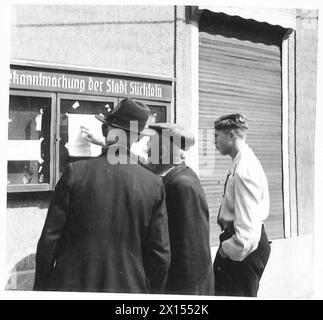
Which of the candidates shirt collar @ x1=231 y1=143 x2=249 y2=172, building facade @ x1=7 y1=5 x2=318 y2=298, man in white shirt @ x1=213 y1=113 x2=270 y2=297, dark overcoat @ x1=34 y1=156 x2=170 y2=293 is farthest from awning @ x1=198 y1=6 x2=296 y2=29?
dark overcoat @ x1=34 y1=156 x2=170 y2=293

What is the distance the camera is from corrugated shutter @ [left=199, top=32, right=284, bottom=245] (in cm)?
362

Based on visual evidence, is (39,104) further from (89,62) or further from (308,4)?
(308,4)

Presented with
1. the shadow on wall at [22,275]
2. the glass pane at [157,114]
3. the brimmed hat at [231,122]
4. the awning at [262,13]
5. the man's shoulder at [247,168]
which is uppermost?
the awning at [262,13]

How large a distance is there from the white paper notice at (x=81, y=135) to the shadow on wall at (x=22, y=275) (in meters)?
0.85

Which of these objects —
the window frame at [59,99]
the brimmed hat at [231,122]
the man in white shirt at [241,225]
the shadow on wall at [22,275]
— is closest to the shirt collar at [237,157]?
the man in white shirt at [241,225]

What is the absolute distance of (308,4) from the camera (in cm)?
331

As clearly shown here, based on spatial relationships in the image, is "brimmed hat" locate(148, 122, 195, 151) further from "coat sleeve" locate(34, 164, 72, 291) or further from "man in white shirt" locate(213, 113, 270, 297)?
"coat sleeve" locate(34, 164, 72, 291)

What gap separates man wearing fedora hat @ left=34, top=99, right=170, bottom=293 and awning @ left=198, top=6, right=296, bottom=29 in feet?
4.16

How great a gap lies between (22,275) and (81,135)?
3.76 ft

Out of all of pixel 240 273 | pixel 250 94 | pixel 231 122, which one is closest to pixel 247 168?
pixel 231 122

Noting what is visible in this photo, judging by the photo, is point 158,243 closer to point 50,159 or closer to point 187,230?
point 187,230

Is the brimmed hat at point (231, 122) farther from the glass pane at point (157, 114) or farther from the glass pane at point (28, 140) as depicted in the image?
the glass pane at point (28, 140)

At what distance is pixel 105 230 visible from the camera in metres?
2.55

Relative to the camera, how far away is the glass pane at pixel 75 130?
10.6 feet
